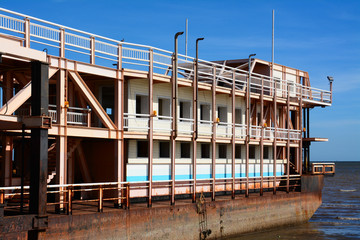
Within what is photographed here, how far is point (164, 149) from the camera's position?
30.8 m

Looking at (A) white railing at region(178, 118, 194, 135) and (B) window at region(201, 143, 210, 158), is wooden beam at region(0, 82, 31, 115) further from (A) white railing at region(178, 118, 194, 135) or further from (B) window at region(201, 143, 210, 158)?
(B) window at region(201, 143, 210, 158)

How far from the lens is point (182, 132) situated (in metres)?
30.7

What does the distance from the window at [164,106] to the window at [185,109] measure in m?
1.58

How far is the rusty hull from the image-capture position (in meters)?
20.3

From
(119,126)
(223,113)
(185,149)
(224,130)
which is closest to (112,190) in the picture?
(119,126)

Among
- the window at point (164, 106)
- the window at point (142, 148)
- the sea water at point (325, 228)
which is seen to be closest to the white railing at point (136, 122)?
the window at point (142, 148)

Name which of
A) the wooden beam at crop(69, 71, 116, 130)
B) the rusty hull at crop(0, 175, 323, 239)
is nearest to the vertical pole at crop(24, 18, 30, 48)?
the wooden beam at crop(69, 71, 116, 130)

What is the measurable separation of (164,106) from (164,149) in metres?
2.26

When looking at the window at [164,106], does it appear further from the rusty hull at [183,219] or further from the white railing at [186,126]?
the rusty hull at [183,219]

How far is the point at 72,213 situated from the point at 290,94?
76.3 feet

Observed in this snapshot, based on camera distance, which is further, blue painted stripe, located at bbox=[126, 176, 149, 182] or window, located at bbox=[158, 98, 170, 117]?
window, located at bbox=[158, 98, 170, 117]

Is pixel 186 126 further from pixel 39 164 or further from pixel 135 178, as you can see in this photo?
pixel 39 164

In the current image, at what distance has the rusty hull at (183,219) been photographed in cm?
2033

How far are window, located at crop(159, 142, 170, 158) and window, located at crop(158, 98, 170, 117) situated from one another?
1.53m
